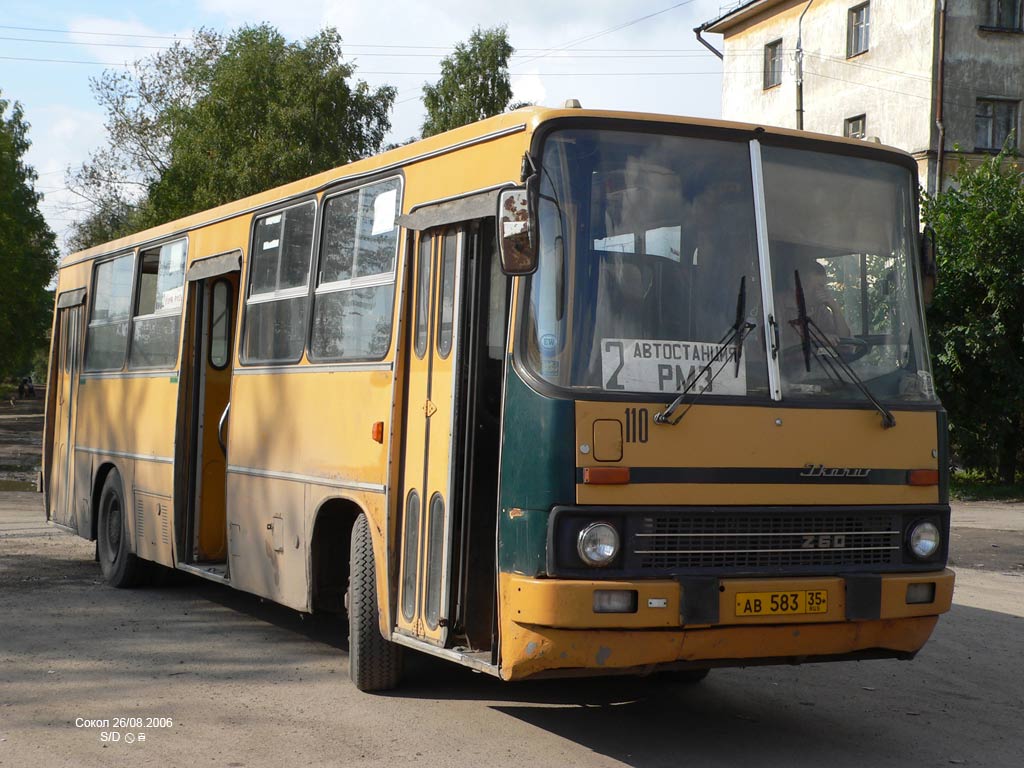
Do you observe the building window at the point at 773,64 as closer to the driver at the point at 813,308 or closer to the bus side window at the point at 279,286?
the bus side window at the point at 279,286

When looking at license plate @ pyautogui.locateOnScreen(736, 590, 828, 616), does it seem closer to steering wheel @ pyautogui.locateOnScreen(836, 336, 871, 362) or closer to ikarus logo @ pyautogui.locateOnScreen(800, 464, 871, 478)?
ikarus logo @ pyautogui.locateOnScreen(800, 464, 871, 478)

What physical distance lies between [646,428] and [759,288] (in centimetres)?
94

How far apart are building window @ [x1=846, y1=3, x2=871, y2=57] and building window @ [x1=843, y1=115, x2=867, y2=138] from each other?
179cm

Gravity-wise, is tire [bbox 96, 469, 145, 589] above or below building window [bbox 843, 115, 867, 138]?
below

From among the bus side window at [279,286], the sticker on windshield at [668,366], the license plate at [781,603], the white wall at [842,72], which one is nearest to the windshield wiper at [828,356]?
the sticker on windshield at [668,366]

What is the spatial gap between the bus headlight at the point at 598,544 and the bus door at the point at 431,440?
1.00 m

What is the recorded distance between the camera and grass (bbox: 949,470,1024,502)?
83.1 ft

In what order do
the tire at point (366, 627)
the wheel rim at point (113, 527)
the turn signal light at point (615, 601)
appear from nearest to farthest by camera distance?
the turn signal light at point (615, 601) → the tire at point (366, 627) → the wheel rim at point (113, 527)

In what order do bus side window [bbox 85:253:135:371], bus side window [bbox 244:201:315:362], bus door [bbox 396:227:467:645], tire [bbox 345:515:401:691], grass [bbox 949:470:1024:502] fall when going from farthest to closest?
grass [bbox 949:470:1024:502], bus side window [bbox 85:253:135:371], bus side window [bbox 244:201:315:362], tire [bbox 345:515:401:691], bus door [bbox 396:227:467:645]

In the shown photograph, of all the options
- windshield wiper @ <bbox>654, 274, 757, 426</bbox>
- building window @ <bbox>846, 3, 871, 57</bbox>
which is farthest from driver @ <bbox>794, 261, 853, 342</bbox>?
building window @ <bbox>846, 3, 871, 57</bbox>

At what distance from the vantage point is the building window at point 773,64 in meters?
41.2

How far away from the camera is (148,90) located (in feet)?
172

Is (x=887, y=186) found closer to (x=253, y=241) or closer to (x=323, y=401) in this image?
(x=323, y=401)

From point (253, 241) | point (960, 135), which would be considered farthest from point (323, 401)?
point (960, 135)
